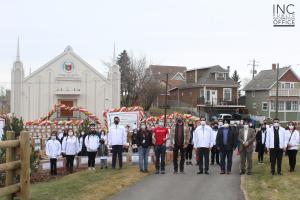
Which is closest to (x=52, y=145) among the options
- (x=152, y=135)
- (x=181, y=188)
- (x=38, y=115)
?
(x=152, y=135)

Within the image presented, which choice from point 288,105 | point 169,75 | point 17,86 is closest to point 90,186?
point 17,86

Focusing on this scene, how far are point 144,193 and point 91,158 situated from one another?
6.26m

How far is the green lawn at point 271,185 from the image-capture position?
1185cm

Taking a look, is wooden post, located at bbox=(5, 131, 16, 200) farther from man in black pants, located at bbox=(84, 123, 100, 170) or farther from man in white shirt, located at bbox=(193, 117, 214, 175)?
man in black pants, located at bbox=(84, 123, 100, 170)

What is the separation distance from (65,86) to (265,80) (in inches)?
1409

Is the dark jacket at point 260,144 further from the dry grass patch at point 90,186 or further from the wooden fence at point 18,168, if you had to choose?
→ the wooden fence at point 18,168

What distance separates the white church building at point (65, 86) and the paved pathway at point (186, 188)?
33269mm

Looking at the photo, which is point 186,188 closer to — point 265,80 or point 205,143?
point 205,143

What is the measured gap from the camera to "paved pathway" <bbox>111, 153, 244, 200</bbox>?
11.6 meters

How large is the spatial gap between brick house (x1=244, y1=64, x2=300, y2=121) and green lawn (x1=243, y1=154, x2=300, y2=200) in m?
56.0

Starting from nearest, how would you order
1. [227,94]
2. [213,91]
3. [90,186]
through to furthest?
[90,186], [213,91], [227,94]

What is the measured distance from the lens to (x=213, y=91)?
73.5 meters

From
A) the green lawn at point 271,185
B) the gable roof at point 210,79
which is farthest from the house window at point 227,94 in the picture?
the green lawn at point 271,185

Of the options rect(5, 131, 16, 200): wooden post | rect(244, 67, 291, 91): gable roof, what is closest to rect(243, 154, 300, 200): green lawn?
rect(5, 131, 16, 200): wooden post
